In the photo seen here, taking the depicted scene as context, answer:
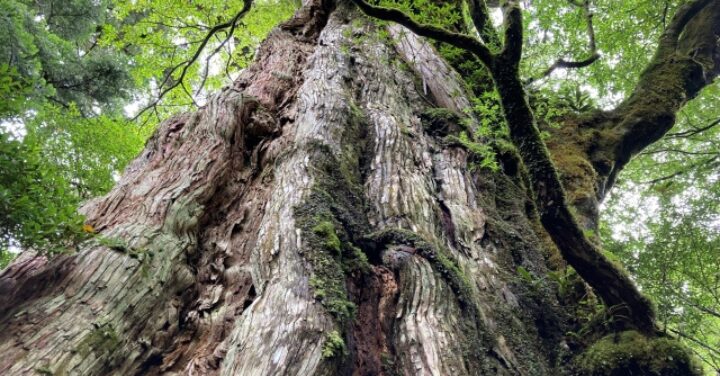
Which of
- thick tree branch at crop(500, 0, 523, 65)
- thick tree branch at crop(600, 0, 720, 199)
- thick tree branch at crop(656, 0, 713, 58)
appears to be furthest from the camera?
thick tree branch at crop(656, 0, 713, 58)

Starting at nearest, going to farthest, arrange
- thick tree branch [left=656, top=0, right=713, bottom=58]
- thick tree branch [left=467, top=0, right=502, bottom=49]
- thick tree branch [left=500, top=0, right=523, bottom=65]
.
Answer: thick tree branch [left=500, top=0, right=523, bottom=65]
thick tree branch [left=656, top=0, right=713, bottom=58]
thick tree branch [left=467, top=0, right=502, bottom=49]

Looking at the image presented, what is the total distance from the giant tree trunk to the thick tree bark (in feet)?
0.04

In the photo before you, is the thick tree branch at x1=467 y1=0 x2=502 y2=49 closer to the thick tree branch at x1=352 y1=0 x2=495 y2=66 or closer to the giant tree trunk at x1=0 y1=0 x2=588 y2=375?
the giant tree trunk at x1=0 y1=0 x2=588 y2=375

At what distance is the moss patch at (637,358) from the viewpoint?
9.96 ft

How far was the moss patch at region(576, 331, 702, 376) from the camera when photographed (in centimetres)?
304

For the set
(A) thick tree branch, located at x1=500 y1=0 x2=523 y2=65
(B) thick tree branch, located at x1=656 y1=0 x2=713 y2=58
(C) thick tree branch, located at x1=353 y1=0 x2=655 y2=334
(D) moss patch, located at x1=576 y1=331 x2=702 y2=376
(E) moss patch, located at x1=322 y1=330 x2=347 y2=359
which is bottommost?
(E) moss patch, located at x1=322 y1=330 x2=347 y2=359

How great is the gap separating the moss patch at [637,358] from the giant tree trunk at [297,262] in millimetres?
268

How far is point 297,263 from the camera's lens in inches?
112

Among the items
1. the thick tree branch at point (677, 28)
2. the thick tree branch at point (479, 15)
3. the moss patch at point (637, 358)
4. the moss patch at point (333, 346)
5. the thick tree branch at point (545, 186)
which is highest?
the thick tree branch at point (479, 15)

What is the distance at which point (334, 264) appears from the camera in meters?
2.88

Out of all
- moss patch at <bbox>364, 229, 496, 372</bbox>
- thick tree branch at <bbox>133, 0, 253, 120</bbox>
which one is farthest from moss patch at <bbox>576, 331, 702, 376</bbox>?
thick tree branch at <bbox>133, 0, 253, 120</bbox>

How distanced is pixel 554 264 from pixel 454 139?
1.68 meters

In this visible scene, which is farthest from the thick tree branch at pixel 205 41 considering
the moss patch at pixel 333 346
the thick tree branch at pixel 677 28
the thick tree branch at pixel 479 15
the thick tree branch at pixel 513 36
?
the thick tree branch at pixel 677 28

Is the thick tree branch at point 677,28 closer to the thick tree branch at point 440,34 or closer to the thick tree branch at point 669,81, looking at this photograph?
the thick tree branch at point 669,81
